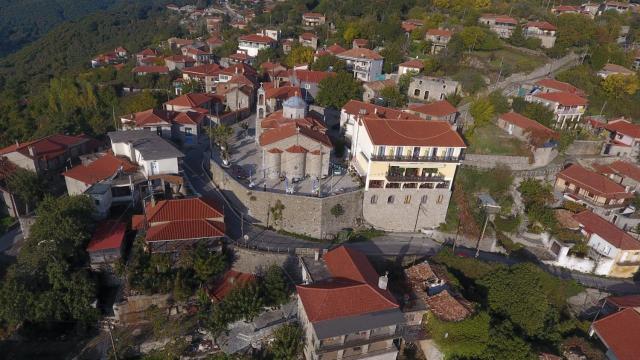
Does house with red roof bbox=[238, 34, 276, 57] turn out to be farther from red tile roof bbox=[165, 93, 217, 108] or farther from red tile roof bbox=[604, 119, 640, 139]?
red tile roof bbox=[604, 119, 640, 139]

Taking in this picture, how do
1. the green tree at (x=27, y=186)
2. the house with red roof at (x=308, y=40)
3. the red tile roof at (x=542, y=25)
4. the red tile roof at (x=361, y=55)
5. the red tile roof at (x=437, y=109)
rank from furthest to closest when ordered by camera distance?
→ the house with red roof at (x=308, y=40) < the red tile roof at (x=542, y=25) < the red tile roof at (x=361, y=55) < the red tile roof at (x=437, y=109) < the green tree at (x=27, y=186)

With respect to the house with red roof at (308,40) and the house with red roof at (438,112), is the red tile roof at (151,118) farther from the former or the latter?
the house with red roof at (308,40)

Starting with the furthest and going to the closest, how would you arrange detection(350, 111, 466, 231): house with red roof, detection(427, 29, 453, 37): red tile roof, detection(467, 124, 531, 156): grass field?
detection(427, 29, 453, 37): red tile roof
detection(467, 124, 531, 156): grass field
detection(350, 111, 466, 231): house with red roof

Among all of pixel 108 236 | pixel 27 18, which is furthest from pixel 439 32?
pixel 27 18

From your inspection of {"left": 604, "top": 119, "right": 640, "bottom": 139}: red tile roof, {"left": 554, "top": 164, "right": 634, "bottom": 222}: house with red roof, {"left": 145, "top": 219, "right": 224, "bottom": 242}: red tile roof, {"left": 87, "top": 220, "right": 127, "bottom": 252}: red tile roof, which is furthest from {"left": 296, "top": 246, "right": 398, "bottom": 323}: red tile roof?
{"left": 604, "top": 119, "right": 640, "bottom": 139}: red tile roof

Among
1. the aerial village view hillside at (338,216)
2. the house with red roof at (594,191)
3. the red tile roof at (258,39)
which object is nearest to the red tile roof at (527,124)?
the aerial village view hillside at (338,216)

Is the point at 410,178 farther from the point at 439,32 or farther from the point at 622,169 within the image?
the point at 439,32

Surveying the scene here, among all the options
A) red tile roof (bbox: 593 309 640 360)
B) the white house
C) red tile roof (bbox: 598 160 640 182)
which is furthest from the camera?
red tile roof (bbox: 598 160 640 182)
